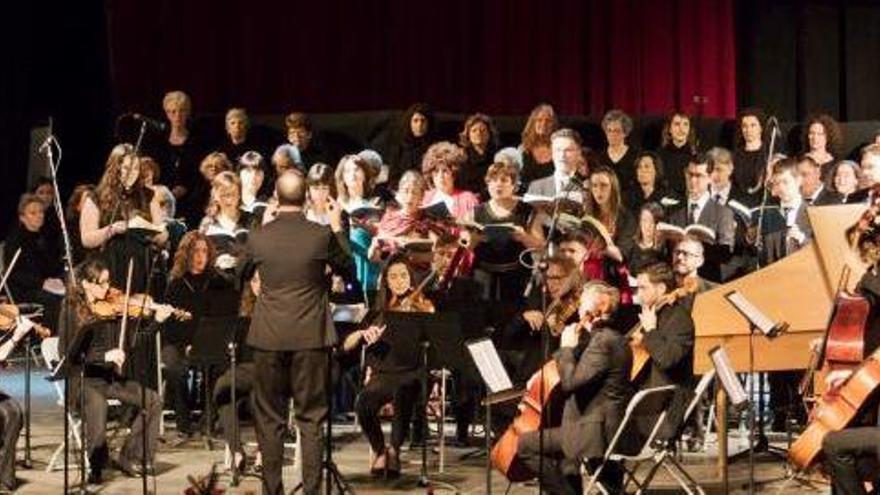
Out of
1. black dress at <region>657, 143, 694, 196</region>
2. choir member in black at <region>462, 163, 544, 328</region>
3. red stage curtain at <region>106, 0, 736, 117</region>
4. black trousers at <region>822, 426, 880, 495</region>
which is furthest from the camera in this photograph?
red stage curtain at <region>106, 0, 736, 117</region>

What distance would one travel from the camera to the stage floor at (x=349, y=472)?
10391 mm

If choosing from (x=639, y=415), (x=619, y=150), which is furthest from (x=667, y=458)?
(x=619, y=150)

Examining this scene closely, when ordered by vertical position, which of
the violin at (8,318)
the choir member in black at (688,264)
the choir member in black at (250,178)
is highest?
the choir member in black at (250,178)

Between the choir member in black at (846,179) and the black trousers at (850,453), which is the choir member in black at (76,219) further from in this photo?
the black trousers at (850,453)

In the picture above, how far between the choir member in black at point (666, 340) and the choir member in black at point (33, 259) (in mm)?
5271

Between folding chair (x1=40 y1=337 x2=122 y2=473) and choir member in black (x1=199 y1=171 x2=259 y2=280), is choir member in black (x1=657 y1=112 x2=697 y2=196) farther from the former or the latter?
folding chair (x1=40 y1=337 x2=122 y2=473)

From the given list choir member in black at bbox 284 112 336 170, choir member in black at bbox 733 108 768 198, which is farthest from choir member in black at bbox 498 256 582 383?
choir member in black at bbox 284 112 336 170

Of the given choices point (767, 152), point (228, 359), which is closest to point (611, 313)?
point (228, 359)

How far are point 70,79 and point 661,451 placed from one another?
866 centimetres

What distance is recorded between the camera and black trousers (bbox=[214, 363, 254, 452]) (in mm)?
10812

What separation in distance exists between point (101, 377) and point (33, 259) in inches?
139

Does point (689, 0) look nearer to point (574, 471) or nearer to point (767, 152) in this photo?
point (767, 152)

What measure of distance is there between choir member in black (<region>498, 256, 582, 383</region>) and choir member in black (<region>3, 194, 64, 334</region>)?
3.98 meters

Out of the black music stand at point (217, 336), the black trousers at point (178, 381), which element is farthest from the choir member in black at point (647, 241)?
the black trousers at point (178, 381)
